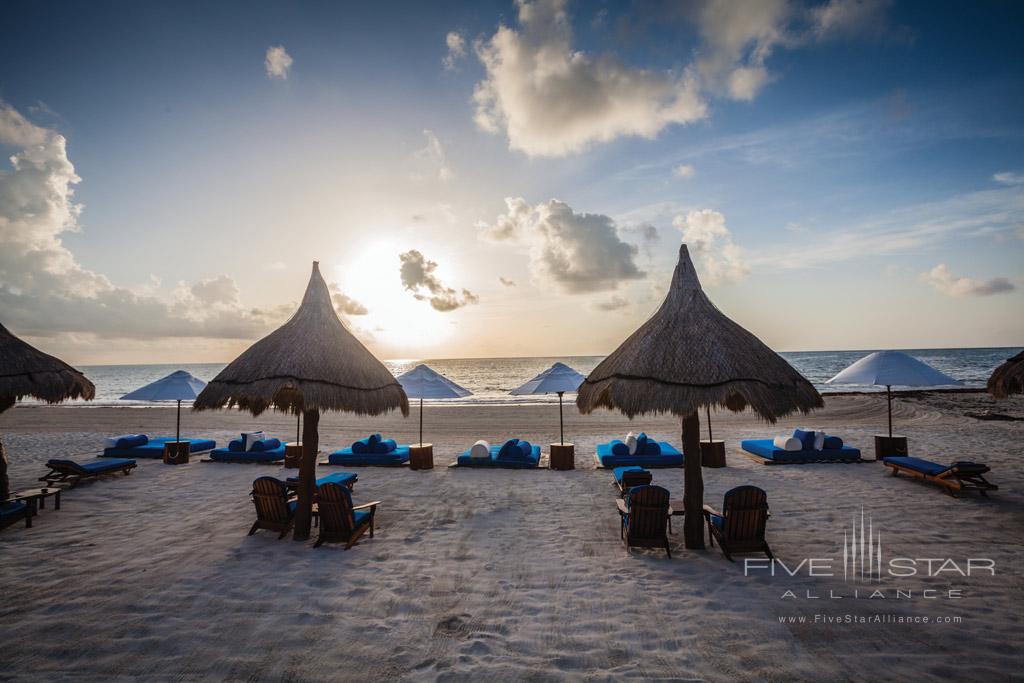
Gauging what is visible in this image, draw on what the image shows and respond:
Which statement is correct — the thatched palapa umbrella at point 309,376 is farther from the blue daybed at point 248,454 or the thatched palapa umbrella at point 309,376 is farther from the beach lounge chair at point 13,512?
the blue daybed at point 248,454

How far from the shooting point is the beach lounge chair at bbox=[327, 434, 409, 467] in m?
12.6

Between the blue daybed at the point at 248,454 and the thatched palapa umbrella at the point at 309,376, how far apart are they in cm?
585

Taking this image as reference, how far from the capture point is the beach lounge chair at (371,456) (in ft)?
41.3

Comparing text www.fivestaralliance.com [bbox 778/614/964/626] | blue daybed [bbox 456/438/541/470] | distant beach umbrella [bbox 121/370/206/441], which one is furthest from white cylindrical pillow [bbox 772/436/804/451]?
distant beach umbrella [bbox 121/370/206/441]

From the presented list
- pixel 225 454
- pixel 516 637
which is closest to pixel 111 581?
pixel 516 637

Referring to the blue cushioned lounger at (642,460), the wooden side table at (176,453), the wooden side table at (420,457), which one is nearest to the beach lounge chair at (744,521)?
the blue cushioned lounger at (642,460)

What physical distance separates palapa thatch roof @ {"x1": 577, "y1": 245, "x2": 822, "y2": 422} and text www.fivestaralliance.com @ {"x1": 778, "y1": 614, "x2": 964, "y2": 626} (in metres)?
2.19

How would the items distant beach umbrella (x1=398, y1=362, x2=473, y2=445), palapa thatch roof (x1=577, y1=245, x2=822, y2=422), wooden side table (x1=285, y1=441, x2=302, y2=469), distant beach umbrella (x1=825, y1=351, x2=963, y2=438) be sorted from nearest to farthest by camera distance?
palapa thatch roof (x1=577, y1=245, x2=822, y2=422) < distant beach umbrella (x1=825, y1=351, x2=963, y2=438) < distant beach umbrella (x1=398, y1=362, x2=473, y2=445) < wooden side table (x1=285, y1=441, x2=302, y2=469)

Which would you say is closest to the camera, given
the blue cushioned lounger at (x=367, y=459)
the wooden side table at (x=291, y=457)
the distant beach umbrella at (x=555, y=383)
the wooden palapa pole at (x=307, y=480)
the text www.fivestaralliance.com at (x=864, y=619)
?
the text www.fivestaralliance.com at (x=864, y=619)

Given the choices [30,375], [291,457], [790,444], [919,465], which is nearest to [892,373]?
[919,465]

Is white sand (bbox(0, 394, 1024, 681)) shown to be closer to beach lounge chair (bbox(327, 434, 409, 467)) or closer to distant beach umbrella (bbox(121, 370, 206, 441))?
beach lounge chair (bbox(327, 434, 409, 467))

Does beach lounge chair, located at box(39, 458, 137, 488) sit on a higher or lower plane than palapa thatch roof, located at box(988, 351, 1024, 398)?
lower

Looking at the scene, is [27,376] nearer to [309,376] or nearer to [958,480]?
[309,376]

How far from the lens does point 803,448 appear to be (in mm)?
12141
